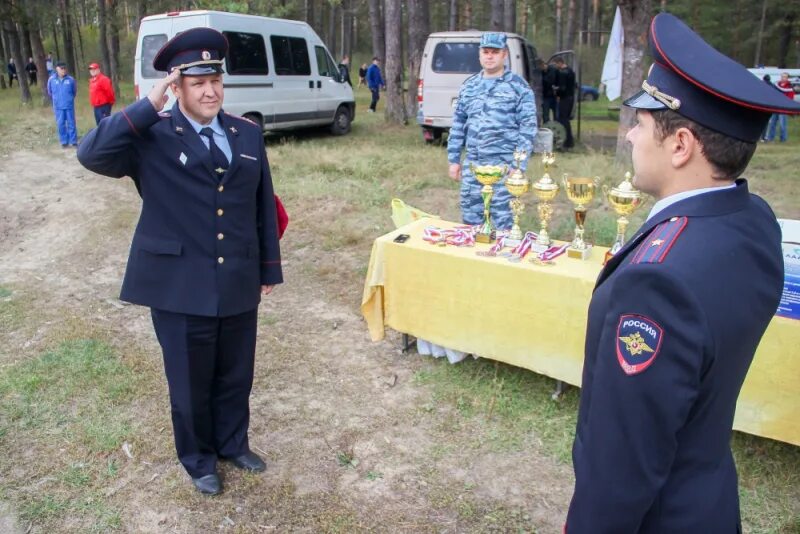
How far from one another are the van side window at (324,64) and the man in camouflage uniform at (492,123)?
8.35 meters

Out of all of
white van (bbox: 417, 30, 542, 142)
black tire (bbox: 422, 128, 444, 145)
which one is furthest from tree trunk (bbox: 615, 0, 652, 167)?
black tire (bbox: 422, 128, 444, 145)

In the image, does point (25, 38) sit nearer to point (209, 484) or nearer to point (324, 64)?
point (324, 64)

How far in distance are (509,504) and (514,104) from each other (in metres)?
2.74

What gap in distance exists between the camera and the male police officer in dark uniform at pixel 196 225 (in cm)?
246

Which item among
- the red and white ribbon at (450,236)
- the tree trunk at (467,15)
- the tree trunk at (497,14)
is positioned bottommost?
the red and white ribbon at (450,236)

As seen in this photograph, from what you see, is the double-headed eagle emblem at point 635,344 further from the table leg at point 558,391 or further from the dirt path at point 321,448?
the table leg at point 558,391

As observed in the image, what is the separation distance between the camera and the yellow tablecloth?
2779mm

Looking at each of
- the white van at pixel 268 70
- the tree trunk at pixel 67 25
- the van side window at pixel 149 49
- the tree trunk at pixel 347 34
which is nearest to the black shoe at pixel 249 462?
the white van at pixel 268 70

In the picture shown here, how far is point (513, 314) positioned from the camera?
343 cm

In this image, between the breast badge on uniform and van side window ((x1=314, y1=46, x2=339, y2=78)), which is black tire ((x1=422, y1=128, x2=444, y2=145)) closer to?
van side window ((x1=314, y1=46, x2=339, y2=78))

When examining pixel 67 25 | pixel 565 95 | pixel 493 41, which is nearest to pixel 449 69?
pixel 565 95

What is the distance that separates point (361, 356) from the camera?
419 centimetres

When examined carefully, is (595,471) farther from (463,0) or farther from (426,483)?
(463,0)

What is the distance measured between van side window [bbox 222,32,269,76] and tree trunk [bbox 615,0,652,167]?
5876 mm
